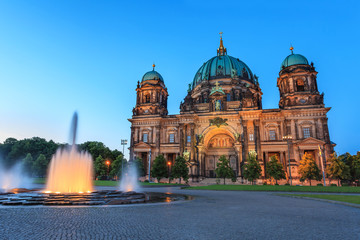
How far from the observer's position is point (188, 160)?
165 ft

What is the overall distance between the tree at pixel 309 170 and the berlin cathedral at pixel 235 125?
2874 millimetres

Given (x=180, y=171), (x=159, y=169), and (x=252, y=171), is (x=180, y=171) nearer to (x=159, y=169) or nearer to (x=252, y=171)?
(x=159, y=169)

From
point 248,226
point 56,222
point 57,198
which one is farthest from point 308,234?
point 57,198

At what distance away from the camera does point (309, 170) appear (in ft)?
134

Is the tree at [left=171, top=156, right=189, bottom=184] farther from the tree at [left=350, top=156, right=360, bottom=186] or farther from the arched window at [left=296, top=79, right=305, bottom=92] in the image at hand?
the arched window at [left=296, top=79, right=305, bottom=92]

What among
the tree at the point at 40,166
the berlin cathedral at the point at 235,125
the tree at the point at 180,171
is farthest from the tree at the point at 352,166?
the tree at the point at 40,166

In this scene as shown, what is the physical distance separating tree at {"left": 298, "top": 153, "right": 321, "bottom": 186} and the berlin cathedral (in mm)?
2874

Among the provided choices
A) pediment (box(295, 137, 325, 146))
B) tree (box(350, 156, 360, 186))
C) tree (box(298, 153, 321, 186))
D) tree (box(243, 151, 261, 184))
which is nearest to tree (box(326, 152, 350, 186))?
tree (box(350, 156, 360, 186))

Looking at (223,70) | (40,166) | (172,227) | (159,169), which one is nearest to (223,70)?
(223,70)

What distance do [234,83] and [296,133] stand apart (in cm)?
2121

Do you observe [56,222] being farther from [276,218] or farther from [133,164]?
[133,164]

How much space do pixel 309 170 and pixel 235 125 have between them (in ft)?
56.7

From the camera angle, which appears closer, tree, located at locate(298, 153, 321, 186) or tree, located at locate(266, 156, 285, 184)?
tree, located at locate(266, 156, 285, 184)

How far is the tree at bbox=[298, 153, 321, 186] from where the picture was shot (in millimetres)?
40719
